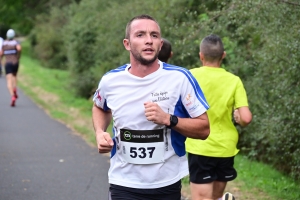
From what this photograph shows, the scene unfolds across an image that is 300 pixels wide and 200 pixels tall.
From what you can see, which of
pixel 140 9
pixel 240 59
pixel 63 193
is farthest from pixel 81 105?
pixel 63 193

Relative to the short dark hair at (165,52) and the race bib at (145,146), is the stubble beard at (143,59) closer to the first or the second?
the race bib at (145,146)

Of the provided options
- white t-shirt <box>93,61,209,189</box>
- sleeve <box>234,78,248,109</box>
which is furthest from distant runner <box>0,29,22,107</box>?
white t-shirt <box>93,61,209,189</box>

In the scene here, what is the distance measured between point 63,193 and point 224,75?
3.13m

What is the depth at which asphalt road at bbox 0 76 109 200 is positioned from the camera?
326 inches

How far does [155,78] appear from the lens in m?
4.30

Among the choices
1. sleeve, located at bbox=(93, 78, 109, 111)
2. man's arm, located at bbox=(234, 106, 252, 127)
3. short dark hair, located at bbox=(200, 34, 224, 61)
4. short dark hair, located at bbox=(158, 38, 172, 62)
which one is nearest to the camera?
sleeve, located at bbox=(93, 78, 109, 111)

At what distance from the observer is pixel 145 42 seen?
421 cm

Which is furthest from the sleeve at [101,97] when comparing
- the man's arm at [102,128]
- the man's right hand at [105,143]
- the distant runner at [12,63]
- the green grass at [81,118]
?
the distant runner at [12,63]

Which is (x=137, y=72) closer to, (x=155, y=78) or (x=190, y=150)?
(x=155, y=78)

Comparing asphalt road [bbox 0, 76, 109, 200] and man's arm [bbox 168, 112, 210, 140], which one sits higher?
man's arm [bbox 168, 112, 210, 140]

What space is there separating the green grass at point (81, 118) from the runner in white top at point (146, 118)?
145 inches

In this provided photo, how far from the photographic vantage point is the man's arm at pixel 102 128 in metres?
4.18

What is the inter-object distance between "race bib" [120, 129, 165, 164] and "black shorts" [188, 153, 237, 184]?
73.9 inches

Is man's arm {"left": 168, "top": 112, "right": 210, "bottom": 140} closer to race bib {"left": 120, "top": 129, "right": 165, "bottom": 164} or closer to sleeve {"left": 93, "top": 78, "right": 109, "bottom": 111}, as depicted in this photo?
race bib {"left": 120, "top": 129, "right": 165, "bottom": 164}
